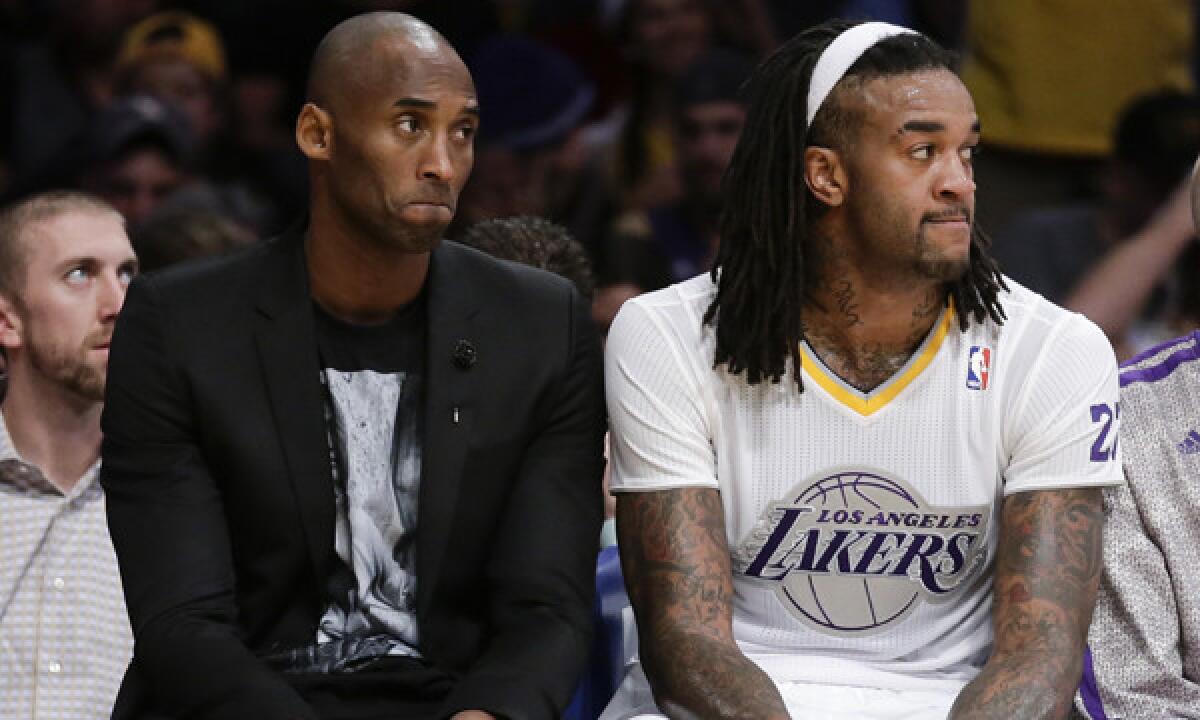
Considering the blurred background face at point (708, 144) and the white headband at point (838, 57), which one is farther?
the blurred background face at point (708, 144)

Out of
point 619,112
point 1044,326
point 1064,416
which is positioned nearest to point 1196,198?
point 1044,326

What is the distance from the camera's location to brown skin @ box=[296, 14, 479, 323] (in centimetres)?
328

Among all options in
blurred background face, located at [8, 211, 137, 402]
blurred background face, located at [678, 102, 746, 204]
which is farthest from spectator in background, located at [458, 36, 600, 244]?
blurred background face, located at [8, 211, 137, 402]

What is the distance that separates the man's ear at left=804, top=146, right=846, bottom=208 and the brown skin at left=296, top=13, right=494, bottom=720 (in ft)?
1.91

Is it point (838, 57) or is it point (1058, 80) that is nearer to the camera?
point (838, 57)

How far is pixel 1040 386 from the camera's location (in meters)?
3.33

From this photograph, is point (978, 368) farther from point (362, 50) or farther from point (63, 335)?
point (63, 335)

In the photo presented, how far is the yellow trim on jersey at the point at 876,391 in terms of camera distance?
11.0ft

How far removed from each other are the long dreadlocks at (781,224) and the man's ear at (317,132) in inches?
28.1

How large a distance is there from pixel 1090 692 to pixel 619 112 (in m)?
3.98

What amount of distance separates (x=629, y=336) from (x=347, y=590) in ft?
2.13

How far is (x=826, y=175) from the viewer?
3395mm

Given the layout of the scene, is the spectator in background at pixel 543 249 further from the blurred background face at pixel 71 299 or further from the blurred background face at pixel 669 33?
the blurred background face at pixel 669 33

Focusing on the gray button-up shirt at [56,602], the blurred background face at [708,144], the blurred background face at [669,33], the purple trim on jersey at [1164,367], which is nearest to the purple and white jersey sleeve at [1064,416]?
the purple trim on jersey at [1164,367]
